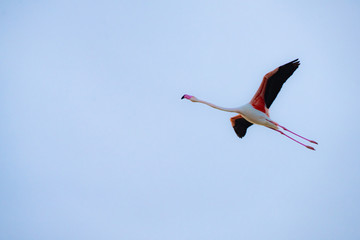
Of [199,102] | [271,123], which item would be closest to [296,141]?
[271,123]

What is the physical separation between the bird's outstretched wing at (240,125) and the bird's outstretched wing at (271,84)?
1.70 m

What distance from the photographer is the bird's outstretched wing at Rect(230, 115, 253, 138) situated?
16.8 m

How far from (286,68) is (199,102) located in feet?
10.4

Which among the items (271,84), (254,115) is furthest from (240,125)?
(271,84)

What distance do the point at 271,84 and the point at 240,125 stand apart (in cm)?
291

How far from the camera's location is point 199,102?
1505 centimetres

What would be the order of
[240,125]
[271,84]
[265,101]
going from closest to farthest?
[271,84]
[265,101]
[240,125]

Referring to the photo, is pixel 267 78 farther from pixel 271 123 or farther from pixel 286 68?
pixel 271 123

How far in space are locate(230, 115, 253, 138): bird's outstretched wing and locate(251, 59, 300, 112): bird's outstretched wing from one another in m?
1.70

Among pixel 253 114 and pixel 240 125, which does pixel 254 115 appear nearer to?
pixel 253 114

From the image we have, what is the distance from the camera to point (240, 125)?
16859mm

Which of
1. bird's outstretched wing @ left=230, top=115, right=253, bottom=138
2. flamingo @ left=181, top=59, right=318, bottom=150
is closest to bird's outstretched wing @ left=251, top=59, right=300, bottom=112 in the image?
flamingo @ left=181, top=59, right=318, bottom=150

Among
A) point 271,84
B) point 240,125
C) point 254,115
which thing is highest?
point 271,84

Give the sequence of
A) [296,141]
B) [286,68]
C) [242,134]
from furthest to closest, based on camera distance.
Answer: [242,134], [296,141], [286,68]
